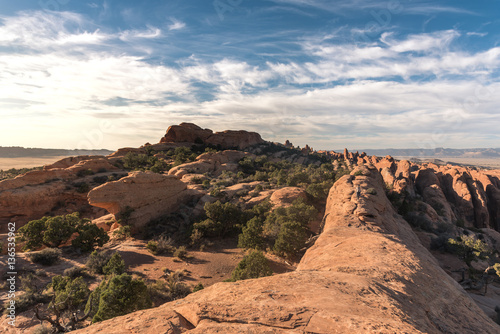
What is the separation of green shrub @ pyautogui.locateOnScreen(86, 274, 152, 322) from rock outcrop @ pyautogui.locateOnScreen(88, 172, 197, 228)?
45.7ft

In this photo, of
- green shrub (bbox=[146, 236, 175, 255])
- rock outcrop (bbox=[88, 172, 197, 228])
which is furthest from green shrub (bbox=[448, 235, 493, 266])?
rock outcrop (bbox=[88, 172, 197, 228])

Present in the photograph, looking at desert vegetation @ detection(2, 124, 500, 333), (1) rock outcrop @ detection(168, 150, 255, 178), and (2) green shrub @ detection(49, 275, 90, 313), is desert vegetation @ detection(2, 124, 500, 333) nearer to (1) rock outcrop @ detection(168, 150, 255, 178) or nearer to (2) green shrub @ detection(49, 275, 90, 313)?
(2) green shrub @ detection(49, 275, 90, 313)

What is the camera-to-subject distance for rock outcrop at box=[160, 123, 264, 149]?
245 feet

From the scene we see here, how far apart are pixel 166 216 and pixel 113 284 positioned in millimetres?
15750

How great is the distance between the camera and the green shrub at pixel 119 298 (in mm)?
8594

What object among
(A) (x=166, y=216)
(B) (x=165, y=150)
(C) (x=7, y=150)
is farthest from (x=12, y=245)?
(C) (x=7, y=150)

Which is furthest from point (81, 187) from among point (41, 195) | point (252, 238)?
point (252, 238)

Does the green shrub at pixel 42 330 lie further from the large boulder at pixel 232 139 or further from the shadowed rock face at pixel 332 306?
the large boulder at pixel 232 139

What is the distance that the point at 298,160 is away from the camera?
80938mm

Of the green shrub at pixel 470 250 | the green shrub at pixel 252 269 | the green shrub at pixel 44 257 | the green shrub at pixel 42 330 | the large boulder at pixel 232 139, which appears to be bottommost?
the green shrub at pixel 470 250

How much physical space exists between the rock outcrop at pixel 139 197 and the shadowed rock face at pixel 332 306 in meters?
18.4

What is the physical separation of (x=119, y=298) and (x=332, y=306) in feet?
28.0

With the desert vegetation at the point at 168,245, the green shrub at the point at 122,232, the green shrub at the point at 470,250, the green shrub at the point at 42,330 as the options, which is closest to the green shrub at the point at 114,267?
the desert vegetation at the point at 168,245

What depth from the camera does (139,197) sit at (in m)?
23.4
